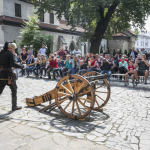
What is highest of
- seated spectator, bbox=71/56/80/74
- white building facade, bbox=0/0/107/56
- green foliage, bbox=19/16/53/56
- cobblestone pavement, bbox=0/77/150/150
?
white building facade, bbox=0/0/107/56

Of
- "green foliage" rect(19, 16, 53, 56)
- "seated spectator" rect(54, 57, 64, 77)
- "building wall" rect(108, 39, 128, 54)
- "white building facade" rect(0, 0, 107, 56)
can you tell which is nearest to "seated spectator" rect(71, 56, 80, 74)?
"seated spectator" rect(54, 57, 64, 77)

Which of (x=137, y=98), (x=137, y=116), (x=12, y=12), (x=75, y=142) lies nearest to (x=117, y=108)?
(x=137, y=116)

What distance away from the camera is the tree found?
1611 cm

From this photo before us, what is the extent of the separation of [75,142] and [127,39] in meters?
47.4

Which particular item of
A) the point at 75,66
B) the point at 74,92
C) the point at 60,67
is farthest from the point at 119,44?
the point at 74,92

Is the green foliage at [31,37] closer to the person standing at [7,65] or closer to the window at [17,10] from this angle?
the window at [17,10]

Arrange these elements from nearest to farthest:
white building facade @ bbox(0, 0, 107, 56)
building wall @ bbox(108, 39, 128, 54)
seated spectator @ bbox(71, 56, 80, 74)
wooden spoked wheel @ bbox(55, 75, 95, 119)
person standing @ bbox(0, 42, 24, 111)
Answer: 1. wooden spoked wheel @ bbox(55, 75, 95, 119)
2. person standing @ bbox(0, 42, 24, 111)
3. seated spectator @ bbox(71, 56, 80, 74)
4. white building facade @ bbox(0, 0, 107, 56)
5. building wall @ bbox(108, 39, 128, 54)

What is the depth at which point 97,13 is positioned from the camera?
661 inches

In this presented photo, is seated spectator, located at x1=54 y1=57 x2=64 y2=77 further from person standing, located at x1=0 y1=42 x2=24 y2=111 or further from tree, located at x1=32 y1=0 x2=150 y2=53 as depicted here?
person standing, located at x1=0 y1=42 x2=24 y2=111

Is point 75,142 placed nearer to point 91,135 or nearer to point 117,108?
point 91,135

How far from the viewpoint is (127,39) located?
158 ft

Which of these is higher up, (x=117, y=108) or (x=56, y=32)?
(x=56, y=32)

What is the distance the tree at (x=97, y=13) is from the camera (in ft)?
52.9

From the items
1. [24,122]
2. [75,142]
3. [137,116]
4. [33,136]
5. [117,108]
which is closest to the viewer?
[75,142]
